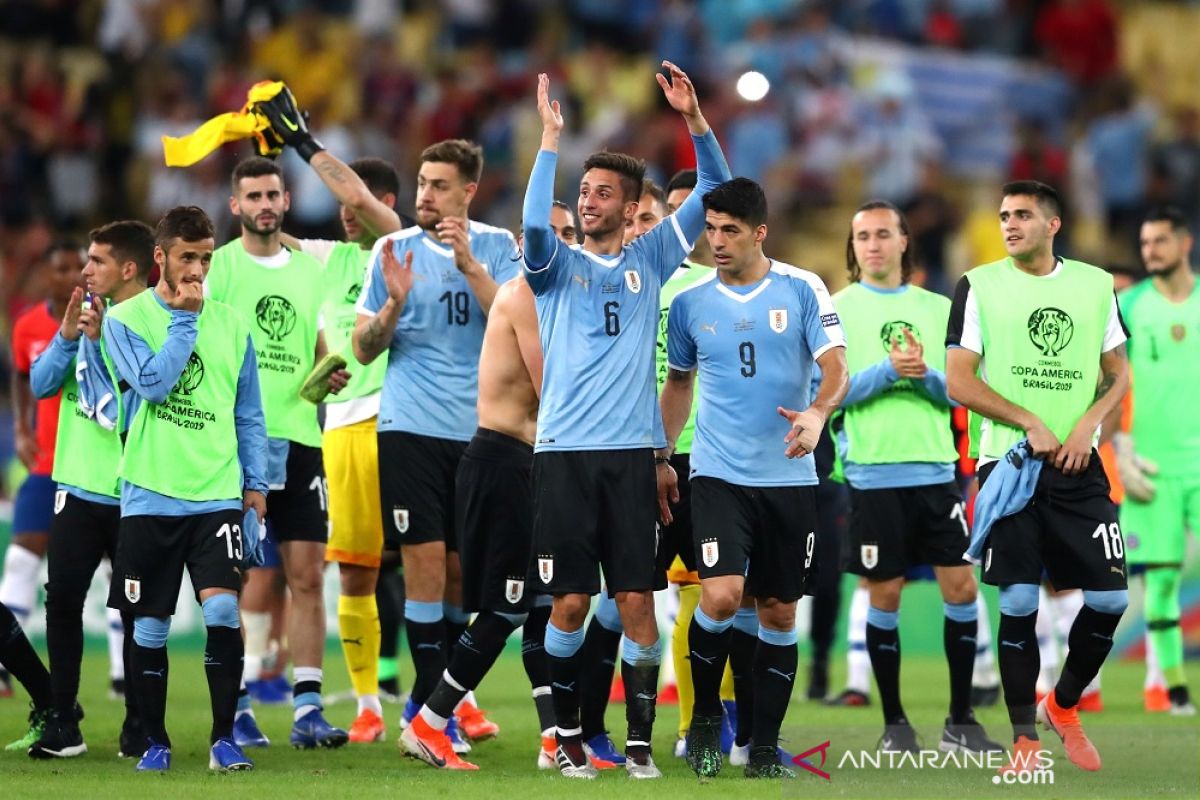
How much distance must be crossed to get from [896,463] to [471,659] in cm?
271

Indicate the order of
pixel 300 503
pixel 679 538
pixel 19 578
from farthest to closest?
pixel 19 578 < pixel 300 503 < pixel 679 538

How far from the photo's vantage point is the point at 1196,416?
480 inches

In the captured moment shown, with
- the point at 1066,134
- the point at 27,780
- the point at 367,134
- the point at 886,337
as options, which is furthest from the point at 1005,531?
the point at 1066,134

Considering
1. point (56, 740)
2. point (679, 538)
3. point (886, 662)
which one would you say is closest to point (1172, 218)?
point (886, 662)

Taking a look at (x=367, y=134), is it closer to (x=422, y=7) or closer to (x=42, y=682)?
(x=422, y=7)

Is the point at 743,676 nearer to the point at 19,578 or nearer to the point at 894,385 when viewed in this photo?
the point at 894,385

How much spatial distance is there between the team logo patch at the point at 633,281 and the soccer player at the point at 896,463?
1828 millimetres

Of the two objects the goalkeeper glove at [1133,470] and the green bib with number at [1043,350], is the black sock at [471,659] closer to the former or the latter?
the green bib with number at [1043,350]

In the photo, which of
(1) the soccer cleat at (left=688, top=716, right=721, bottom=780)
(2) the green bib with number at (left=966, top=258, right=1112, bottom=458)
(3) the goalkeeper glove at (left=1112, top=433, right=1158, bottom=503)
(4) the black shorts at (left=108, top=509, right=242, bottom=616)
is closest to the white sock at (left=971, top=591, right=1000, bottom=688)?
(3) the goalkeeper glove at (left=1112, top=433, right=1158, bottom=503)

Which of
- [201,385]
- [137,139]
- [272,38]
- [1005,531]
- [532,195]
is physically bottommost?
[1005,531]

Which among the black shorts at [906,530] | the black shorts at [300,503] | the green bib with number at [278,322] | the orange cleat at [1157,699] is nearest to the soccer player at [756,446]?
the black shorts at [906,530]

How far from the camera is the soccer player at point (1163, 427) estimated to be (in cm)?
1209

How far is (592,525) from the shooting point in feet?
26.9

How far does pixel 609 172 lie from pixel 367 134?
11.8 metres
